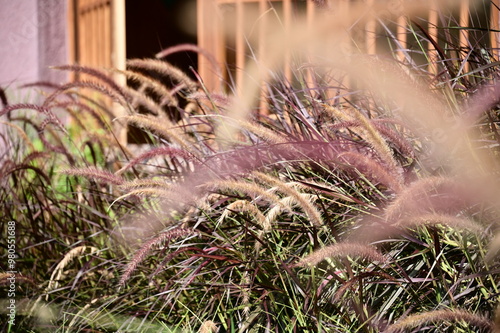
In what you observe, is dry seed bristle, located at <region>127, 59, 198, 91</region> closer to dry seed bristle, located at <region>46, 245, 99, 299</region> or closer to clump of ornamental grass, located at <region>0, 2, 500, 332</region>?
clump of ornamental grass, located at <region>0, 2, 500, 332</region>

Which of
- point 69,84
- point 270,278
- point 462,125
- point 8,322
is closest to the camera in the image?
point 462,125

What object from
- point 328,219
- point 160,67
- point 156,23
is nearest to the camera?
point 328,219

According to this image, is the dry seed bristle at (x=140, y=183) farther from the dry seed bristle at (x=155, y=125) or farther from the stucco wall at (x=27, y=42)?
the stucco wall at (x=27, y=42)

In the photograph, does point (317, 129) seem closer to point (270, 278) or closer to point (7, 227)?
point (270, 278)

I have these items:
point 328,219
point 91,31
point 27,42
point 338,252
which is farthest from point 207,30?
point 338,252

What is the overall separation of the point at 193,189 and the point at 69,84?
1.69ft

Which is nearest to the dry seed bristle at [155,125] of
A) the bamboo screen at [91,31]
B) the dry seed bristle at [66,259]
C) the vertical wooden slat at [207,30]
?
the dry seed bristle at [66,259]

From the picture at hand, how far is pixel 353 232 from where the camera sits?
4.06ft

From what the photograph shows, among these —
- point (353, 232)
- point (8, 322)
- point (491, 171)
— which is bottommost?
point (8, 322)

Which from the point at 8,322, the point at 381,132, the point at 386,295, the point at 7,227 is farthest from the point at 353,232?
the point at 7,227

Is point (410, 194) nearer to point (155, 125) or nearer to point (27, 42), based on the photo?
point (155, 125)

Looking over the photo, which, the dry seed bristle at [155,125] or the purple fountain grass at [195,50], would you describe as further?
the purple fountain grass at [195,50]

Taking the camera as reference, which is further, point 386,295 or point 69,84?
point 69,84

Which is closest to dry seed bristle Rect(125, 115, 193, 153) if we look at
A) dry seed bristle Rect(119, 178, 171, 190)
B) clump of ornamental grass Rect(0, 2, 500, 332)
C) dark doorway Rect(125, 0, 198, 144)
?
clump of ornamental grass Rect(0, 2, 500, 332)
